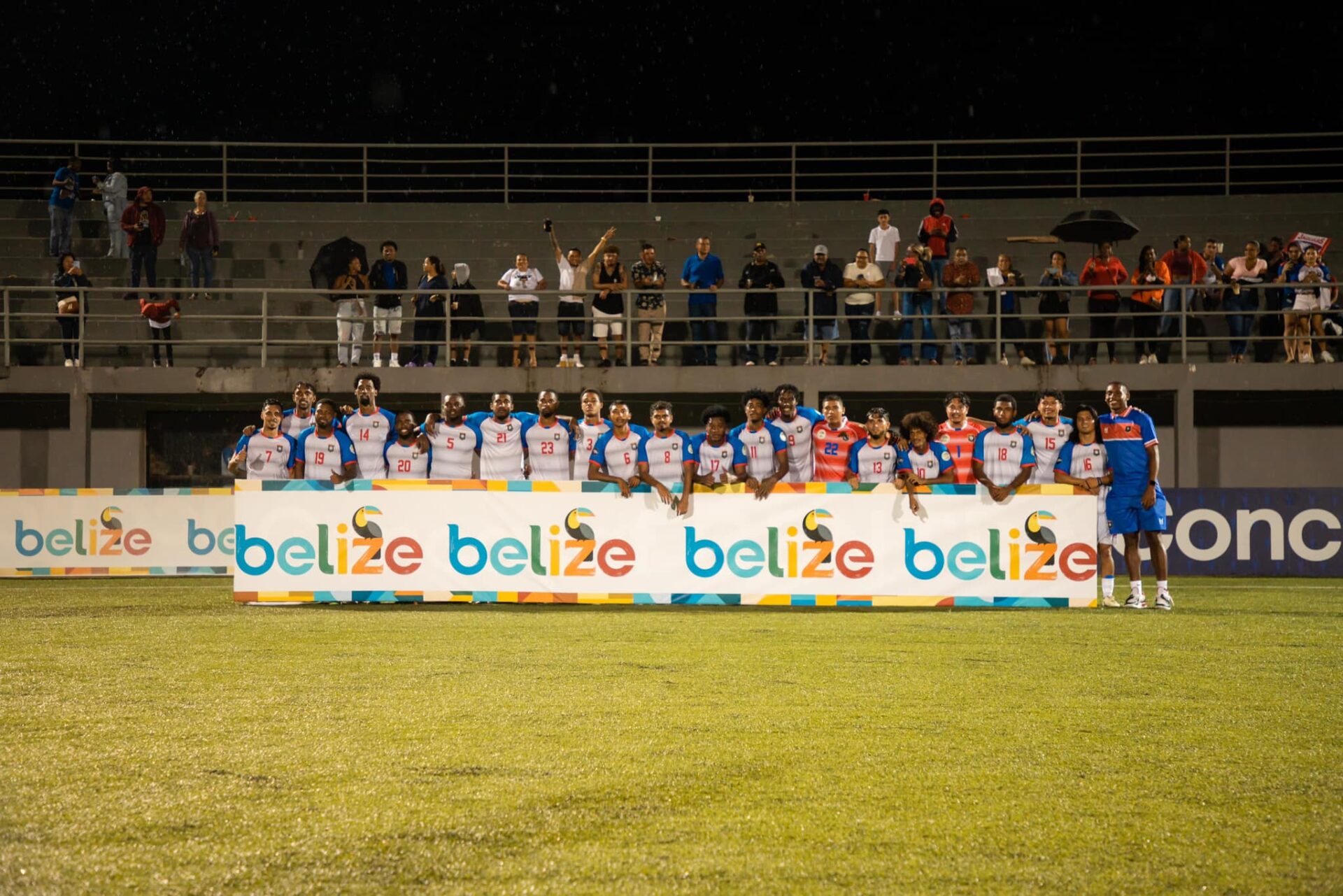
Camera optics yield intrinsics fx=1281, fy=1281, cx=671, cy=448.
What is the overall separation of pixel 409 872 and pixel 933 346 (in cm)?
1522

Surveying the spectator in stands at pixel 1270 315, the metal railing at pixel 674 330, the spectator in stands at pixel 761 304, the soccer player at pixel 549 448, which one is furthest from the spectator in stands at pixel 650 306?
the spectator in stands at pixel 1270 315

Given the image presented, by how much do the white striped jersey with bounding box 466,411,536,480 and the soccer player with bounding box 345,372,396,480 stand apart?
40.9 inches

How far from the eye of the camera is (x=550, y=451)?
12.3m

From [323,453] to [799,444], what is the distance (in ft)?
14.9

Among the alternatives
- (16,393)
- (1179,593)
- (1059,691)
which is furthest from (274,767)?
(16,393)

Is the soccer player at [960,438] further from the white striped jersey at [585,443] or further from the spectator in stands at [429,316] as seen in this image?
the spectator in stands at [429,316]

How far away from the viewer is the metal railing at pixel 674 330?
17016 millimetres

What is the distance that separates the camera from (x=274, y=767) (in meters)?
4.67

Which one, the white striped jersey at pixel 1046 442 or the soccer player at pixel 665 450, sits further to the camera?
the white striped jersey at pixel 1046 442

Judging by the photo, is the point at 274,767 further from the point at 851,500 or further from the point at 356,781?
the point at 851,500

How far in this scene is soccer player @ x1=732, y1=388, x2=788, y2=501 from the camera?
1178 cm

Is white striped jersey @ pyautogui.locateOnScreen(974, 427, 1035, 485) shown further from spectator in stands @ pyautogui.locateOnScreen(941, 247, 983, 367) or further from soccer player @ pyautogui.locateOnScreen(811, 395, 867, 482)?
spectator in stands @ pyautogui.locateOnScreen(941, 247, 983, 367)

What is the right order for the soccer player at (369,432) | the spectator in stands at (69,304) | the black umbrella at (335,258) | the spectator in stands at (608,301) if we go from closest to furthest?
1. the soccer player at (369,432)
2. the spectator in stands at (608,301)
3. the spectator in stands at (69,304)
4. the black umbrella at (335,258)

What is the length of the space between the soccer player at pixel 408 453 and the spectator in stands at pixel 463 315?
16.7 ft
